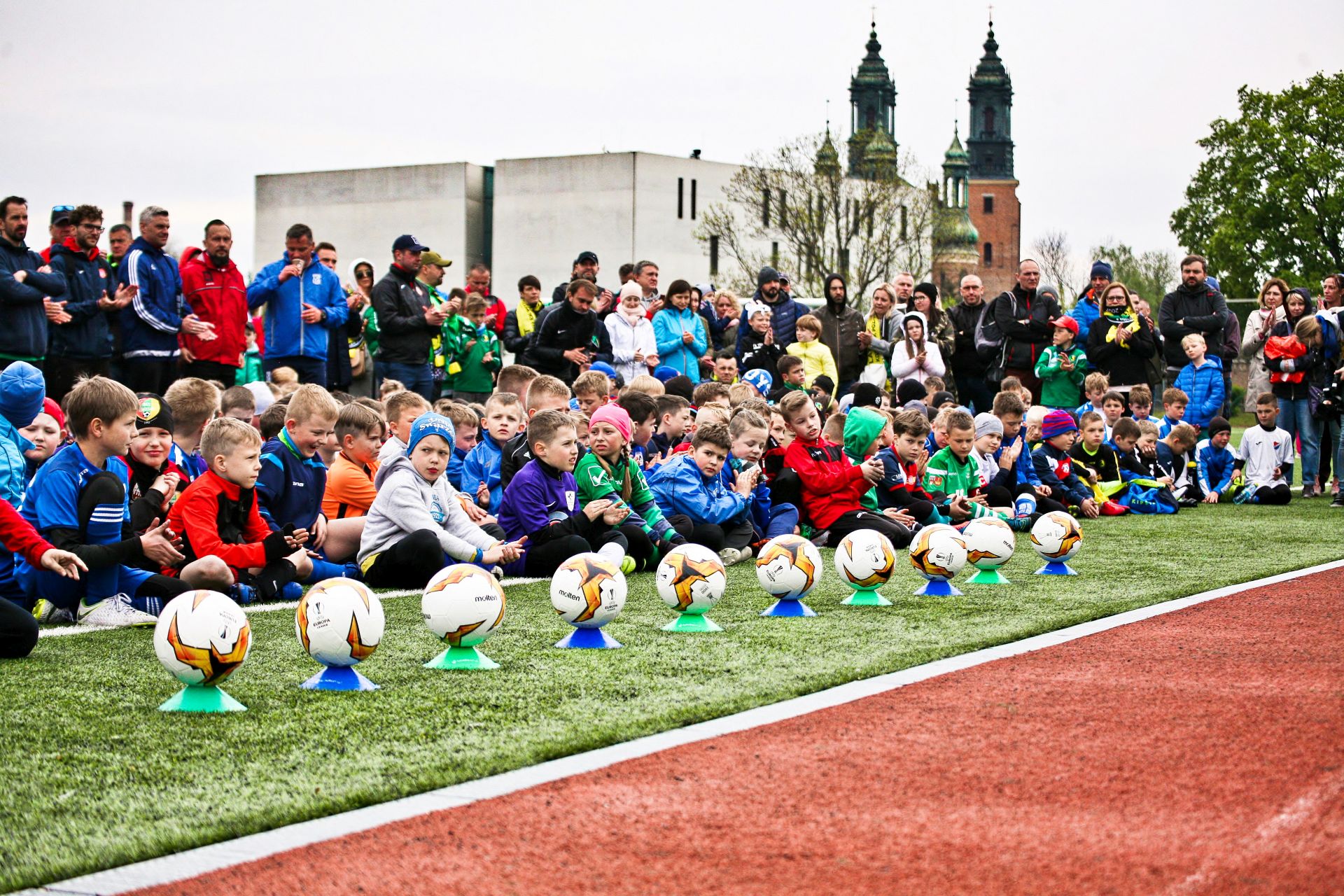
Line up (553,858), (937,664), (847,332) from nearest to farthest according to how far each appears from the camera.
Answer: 1. (553,858)
2. (937,664)
3. (847,332)

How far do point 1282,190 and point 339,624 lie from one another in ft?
182

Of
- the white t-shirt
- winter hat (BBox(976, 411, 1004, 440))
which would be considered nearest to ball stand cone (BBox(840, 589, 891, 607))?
winter hat (BBox(976, 411, 1004, 440))

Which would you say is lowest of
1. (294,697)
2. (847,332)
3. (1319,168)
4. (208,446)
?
(294,697)

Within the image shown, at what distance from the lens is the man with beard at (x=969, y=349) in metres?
19.5

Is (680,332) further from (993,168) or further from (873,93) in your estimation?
(993,168)

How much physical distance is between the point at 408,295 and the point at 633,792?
1231 centimetres

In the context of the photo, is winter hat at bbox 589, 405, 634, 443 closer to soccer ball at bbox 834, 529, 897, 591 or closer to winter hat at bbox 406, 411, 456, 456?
winter hat at bbox 406, 411, 456, 456

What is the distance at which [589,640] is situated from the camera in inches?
293

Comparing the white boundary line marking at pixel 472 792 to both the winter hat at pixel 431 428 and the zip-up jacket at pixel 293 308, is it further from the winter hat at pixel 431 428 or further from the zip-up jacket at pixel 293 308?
the zip-up jacket at pixel 293 308

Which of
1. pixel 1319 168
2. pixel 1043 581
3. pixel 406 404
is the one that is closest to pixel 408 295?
pixel 406 404

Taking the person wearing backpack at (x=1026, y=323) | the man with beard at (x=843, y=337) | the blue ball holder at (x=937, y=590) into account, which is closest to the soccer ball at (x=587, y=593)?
the blue ball holder at (x=937, y=590)

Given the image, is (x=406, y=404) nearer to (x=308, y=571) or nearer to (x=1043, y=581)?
(x=308, y=571)

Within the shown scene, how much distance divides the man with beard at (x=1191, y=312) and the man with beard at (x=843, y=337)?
440 cm

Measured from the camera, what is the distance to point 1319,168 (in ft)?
179
